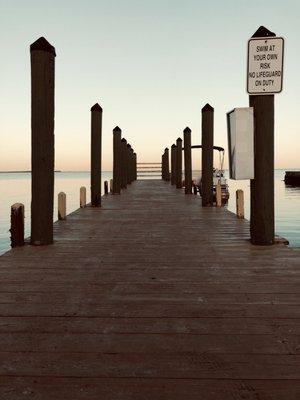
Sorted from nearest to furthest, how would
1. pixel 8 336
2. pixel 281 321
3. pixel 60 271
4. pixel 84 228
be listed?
pixel 8 336 < pixel 281 321 < pixel 60 271 < pixel 84 228

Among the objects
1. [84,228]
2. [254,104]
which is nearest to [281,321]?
[254,104]

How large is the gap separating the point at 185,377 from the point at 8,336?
55.5 inches

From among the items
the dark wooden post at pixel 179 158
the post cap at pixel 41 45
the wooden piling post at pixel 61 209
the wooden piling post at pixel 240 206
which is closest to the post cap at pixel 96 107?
the wooden piling post at pixel 61 209

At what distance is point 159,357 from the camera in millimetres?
2912

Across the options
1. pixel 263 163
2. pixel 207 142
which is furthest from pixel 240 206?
pixel 263 163

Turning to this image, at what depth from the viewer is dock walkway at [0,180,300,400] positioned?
2574mm

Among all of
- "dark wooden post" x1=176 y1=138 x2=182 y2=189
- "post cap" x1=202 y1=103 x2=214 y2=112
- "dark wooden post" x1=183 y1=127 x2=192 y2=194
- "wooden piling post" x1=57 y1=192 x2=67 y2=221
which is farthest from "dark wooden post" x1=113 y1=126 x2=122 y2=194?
"wooden piling post" x1=57 y1=192 x2=67 y2=221

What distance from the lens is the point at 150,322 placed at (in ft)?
11.8

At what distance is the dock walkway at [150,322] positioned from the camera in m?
2.57

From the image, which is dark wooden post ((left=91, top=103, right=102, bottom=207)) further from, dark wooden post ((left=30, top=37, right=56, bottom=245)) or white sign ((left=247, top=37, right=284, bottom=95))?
white sign ((left=247, top=37, right=284, bottom=95))

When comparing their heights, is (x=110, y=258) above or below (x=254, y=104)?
below

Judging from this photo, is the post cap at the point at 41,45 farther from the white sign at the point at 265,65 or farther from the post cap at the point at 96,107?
the post cap at the point at 96,107

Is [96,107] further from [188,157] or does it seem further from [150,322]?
[150,322]

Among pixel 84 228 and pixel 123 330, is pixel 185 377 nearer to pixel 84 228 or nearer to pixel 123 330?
pixel 123 330
